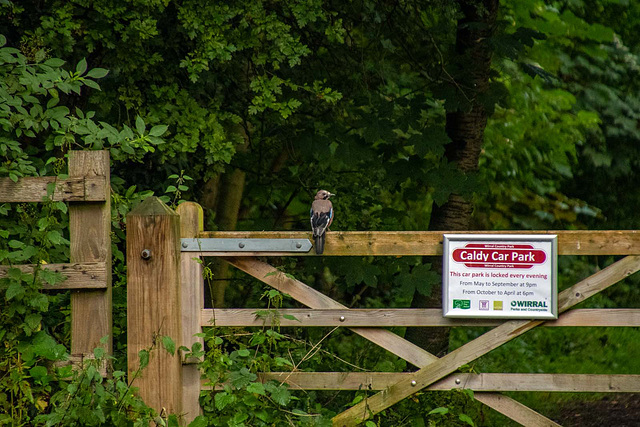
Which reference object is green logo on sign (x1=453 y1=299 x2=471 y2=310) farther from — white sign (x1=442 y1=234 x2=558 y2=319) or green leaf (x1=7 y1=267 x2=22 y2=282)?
green leaf (x1=7 y1=267 x2=22 y2=282)

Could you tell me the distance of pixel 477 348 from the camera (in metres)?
4.84

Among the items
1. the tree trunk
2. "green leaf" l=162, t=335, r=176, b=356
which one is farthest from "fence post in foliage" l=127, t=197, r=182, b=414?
the tree trunk

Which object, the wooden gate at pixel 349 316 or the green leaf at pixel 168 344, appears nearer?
the green leaf at pixel 168 344

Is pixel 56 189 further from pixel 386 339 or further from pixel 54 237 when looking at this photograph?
pixel 386 339

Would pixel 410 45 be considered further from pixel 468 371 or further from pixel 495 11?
pixel 468 371

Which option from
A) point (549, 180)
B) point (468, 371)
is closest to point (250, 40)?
point (468, 371)

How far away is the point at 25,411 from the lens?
4.60 meters

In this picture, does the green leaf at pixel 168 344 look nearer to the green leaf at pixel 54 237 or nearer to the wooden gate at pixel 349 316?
the wooden gate at pixel 349 316

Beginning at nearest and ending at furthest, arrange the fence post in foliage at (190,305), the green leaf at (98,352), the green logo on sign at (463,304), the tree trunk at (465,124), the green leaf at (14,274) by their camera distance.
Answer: the green leaf at (98,352), the green leaf at (14,274), the green logo on sign at (463,304), the fence post in foliage at (190,305), the tree trunk at (465,124)

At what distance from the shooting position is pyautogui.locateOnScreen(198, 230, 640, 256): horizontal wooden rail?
15.4ft

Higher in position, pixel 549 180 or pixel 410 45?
pixel 410 45

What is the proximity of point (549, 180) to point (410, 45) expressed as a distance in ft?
14.3

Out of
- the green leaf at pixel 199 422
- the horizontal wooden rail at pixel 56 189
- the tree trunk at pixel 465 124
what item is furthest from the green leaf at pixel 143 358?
the tree trunk at pixel 465 124

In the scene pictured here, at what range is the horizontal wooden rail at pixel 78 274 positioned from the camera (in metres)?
4.69
